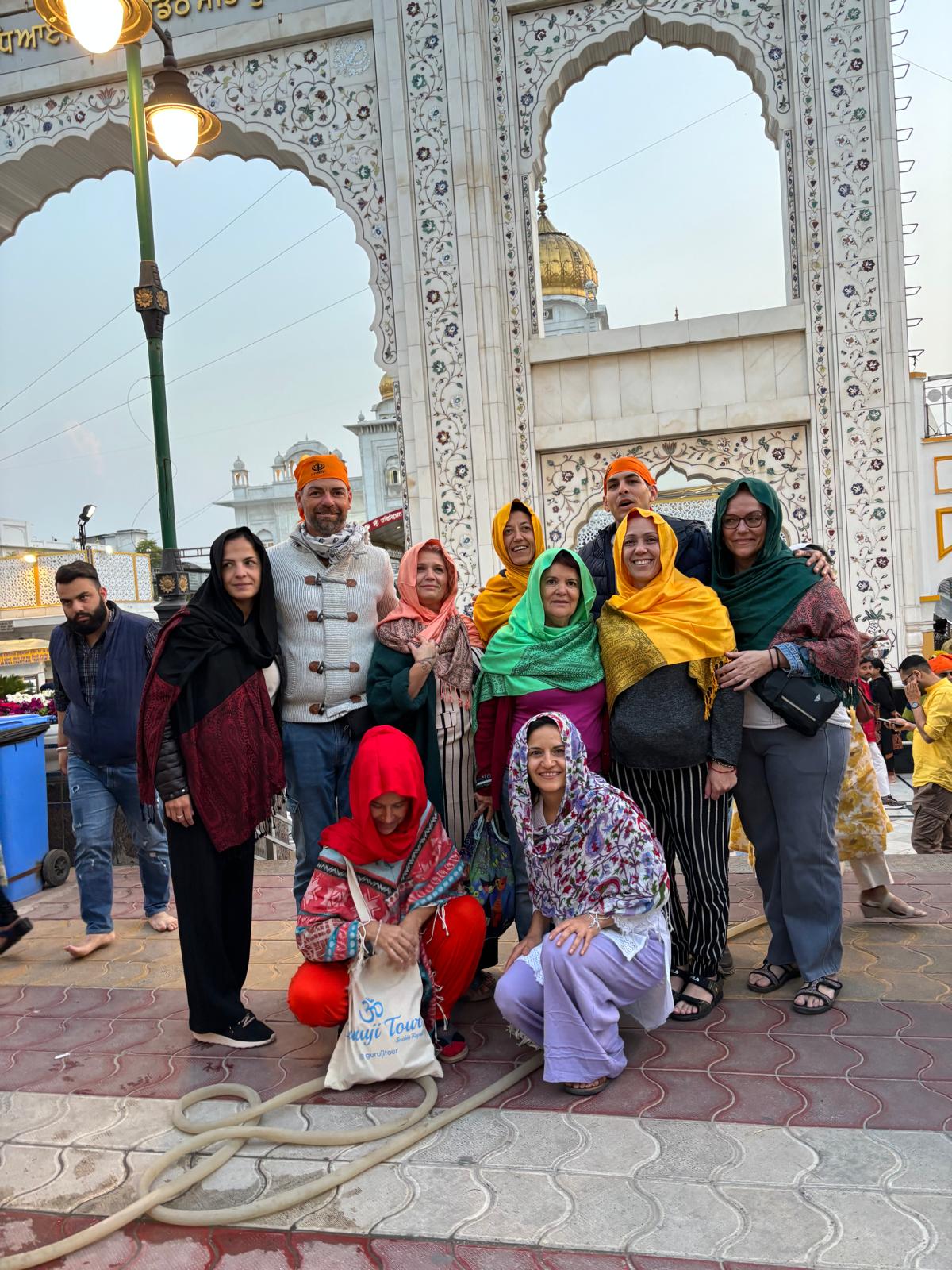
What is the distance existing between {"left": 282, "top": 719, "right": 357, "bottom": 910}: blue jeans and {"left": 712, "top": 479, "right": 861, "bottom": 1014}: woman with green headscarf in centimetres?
107

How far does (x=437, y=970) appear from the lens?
8.13 ft

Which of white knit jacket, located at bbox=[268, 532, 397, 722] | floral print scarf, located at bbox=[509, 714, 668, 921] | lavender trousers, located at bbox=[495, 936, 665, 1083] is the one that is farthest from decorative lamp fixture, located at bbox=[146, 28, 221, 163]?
lavender trousers, located at bbox=[495, 936, 665, 1083]

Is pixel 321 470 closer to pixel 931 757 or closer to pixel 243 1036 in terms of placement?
pixel 243 1036

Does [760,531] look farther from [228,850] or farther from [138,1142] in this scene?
[138,1142]

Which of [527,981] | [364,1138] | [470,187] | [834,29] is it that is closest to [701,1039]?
[527,981]

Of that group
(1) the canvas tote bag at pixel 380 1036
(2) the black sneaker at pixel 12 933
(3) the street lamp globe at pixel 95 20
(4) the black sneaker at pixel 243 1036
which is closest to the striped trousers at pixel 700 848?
(1) the canvas tote bag at pixel 380 1036

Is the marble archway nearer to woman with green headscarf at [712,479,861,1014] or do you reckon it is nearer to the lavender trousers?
woman with green headscarf at [712,479,861,1014]

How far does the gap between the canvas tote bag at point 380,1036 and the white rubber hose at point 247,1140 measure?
5 cm

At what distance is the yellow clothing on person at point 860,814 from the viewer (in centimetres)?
307

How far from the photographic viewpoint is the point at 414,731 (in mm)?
2740

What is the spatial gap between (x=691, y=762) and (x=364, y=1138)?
3.91ft

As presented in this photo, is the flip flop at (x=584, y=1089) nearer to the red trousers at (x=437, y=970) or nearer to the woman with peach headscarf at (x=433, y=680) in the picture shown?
the red trousers at (x=437, y=970)

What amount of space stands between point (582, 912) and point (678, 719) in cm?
55

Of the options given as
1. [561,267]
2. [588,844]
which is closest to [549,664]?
[588,844]
